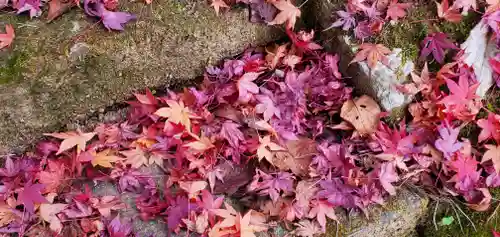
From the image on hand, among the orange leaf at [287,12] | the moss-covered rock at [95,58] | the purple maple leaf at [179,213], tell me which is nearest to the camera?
the purple maple leaf at [179,213]

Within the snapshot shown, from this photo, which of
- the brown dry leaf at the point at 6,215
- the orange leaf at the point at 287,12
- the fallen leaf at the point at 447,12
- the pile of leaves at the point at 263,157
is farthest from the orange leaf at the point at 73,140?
the fallen leaf at the point at 447,12

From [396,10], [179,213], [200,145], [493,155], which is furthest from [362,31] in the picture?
[179,213]

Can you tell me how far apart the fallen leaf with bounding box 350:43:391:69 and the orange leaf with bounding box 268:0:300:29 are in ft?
1.48

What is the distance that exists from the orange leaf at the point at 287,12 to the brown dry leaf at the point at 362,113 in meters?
0.60

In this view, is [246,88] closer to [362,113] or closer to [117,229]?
[362,113]

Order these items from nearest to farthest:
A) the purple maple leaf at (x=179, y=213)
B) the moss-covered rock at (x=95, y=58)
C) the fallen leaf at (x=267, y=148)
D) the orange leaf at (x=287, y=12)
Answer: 1. the purple maple leaf at (x=179, y=213)
2. the fallen leaf at (x=267, y=148)
3. the moss-covered rock at (x=95, y=58)
4. the orange leaf at (x=287, y=12)

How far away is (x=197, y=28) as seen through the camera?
121 inches

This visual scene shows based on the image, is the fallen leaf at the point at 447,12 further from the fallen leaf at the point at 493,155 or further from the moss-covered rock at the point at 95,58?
the moss-covered rock at the point at 95,58

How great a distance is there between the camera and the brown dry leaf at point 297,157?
9.26ft

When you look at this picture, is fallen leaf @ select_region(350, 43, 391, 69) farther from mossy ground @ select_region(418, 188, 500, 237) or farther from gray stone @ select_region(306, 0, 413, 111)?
mossy ground @ select_region(418, 188, 500, 237)

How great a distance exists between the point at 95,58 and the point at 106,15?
0.26 m

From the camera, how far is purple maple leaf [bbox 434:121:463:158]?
2.74m

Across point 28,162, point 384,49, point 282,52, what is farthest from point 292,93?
point 28,162

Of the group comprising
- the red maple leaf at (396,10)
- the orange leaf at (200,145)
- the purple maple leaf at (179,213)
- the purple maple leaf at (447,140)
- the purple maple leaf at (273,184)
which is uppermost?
the red maple leaf at (396,10)
